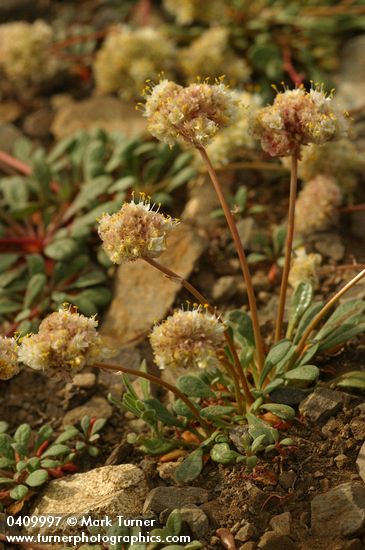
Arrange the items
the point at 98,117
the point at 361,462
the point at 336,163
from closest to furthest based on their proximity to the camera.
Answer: the point at 361,462, the point at 336,163, the point at 98,117

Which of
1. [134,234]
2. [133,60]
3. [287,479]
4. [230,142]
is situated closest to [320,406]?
[287,479]

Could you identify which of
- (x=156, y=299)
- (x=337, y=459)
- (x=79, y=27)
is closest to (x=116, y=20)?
(x=79, y=27)

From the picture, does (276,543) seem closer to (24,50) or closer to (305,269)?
(305,269)

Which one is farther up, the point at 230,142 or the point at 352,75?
the point at 352,75

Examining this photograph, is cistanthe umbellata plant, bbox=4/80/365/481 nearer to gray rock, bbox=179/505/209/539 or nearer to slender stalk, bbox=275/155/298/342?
slender stalk, bbox=275/155/298/342

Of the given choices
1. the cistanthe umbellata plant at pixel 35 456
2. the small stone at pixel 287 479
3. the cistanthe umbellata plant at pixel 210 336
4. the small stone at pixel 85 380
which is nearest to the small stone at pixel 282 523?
the small stone at pixel 287 479

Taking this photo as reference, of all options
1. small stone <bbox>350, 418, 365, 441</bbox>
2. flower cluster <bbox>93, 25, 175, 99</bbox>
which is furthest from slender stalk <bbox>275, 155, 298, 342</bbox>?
flower cluster <bbox>93, 25, 175, 99</bbox>

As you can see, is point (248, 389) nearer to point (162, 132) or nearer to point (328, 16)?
point (162, 132)
